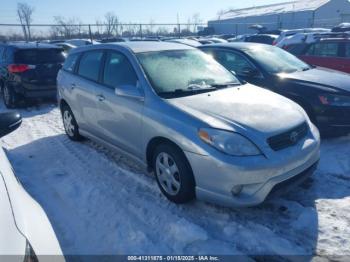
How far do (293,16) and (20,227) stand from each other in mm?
44122

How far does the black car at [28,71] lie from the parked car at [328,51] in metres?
6.44

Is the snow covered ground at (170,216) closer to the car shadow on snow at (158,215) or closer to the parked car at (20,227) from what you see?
the car shadow on snow at (158,215)

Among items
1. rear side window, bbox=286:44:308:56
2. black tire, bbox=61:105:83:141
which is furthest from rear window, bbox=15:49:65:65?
rear side window, bbox=286:44:308:56

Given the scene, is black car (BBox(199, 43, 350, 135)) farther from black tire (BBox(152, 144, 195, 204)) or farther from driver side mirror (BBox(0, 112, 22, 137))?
driver side mirror (BBox(0, 112, 22, 137))

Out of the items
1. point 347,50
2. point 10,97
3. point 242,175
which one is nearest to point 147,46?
point 242,175

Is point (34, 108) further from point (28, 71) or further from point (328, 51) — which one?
point (328, 51)

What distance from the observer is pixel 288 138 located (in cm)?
331

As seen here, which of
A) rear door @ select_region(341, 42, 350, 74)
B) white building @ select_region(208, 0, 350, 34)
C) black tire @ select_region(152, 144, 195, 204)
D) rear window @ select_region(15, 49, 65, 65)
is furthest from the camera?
white building @ select_region(208, 0, 350, 34)

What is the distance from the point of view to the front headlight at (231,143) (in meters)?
3.03

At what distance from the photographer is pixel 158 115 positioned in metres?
3.55

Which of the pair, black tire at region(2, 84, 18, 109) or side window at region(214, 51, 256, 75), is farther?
black tire at region(2, 84, 18, 109)

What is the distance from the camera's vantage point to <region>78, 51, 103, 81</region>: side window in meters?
4.82

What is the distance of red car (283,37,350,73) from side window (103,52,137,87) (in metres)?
5.78

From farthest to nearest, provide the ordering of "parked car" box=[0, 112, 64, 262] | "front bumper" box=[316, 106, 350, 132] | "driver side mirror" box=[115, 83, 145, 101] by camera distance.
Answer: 1. "front bumper" box=[316, 106, 350, 132]
2. "driver side mirror" box=[115, 83, 145, 101]
3. "parked car" box=[0, 112, 64, 262]
